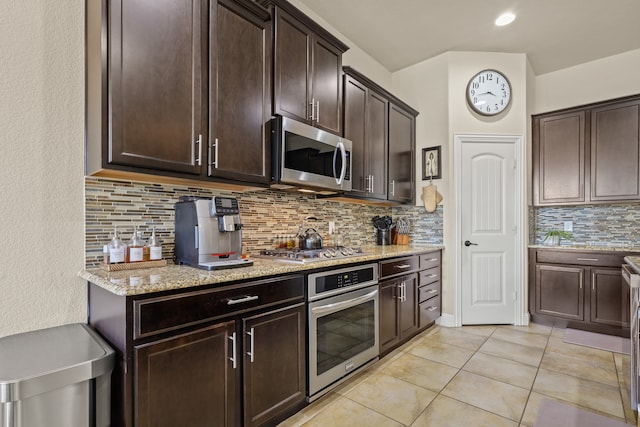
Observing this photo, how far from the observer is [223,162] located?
183cm

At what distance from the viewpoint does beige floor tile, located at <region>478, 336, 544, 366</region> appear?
267 centimetres

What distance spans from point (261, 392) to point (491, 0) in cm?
341

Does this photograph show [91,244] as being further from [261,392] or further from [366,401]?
[366,401]

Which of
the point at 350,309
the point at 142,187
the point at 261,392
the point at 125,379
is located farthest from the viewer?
the point at 350,309

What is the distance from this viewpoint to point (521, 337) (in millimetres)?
3186

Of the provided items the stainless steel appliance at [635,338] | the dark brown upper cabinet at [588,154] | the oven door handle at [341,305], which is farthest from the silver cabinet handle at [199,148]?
the dark brown upper cabinet at [588,154]

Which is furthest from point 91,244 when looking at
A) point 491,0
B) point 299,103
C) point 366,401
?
point 491,0

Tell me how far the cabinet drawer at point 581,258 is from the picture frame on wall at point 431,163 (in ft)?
4.68

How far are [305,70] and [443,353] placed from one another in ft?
8.43

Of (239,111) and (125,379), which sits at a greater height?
(239,111)

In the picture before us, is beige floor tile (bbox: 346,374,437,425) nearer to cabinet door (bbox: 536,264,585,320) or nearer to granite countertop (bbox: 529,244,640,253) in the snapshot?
cabinet door (bbox: 536,264,585,320)

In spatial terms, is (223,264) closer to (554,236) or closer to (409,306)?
(409,306)

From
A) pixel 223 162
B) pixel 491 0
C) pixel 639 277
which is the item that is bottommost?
pixel 639 277

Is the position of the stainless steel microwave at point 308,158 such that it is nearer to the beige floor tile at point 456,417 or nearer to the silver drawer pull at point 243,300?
the silver drawer pull at point 243,300
